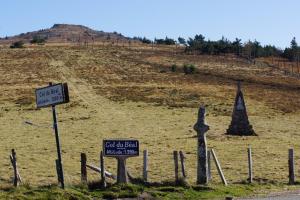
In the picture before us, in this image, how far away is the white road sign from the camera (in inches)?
633

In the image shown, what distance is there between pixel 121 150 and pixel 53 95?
2.71 meters

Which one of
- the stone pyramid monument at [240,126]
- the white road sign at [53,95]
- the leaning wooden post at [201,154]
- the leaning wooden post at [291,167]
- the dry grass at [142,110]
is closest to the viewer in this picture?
the white road sign at [53,95]

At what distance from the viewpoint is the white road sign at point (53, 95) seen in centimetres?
1608

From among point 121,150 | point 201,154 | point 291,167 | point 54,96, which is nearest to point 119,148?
point 121,150

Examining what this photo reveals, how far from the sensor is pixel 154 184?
17.9 metres

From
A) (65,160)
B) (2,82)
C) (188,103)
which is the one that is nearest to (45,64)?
(2,82)

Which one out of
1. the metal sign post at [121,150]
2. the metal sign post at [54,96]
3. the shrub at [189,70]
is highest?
the metal sign post at [54,96]

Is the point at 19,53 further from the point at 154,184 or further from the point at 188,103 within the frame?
the point at 154,184

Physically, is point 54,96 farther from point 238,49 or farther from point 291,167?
point 238,49

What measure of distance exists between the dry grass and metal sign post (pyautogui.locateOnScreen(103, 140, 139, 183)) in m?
1.88

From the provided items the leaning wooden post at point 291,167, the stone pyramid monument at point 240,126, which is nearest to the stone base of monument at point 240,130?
the stone pyramid monument at point 240,126

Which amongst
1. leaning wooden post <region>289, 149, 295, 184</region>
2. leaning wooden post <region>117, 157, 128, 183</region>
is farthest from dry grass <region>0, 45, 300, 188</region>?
leaning wooden post <region>117, 157, 128, 183</region>

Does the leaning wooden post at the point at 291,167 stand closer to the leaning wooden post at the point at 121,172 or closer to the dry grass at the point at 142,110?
the dry grass at the point at 142,110

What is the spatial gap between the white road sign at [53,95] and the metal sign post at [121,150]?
2202 millimetres
